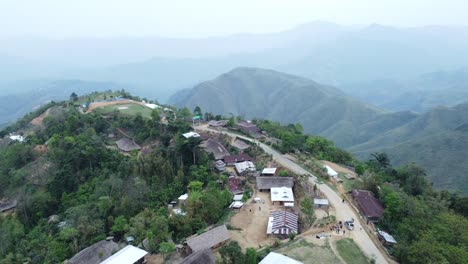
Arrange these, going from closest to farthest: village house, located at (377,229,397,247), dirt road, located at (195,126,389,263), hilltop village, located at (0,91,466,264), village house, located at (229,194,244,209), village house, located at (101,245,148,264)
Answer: village house, located at (101,245,148,264) → dirt road, located at (195,126,389,263) → hilltop village, located at (0,91,466,264) → village house, located at (377,229,397,247) → village house, located at (229,194,244,209)

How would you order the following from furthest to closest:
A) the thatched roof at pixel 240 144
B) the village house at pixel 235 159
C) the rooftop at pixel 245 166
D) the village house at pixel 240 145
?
the thatched roof at pixel 240 144 < the village house at pixel 240 145 < the village house at pixel 235 159 < the rooftop at pixel 245 166

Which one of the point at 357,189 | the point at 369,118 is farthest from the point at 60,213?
the point at 369,118

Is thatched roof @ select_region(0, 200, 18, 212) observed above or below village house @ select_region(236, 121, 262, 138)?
below

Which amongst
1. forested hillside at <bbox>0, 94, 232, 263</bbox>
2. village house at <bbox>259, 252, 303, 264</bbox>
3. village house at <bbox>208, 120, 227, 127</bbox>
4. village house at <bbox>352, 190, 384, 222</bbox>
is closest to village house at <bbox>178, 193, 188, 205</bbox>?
forested hillside at <bbox>0, 94, 232, 263</bbox>

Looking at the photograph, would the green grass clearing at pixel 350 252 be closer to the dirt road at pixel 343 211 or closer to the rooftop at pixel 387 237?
the dirt road at pixel 343 211

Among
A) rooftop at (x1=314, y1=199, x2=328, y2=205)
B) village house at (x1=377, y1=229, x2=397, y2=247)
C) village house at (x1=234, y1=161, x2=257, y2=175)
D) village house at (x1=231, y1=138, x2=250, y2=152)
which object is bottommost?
village house at (x1=377, y1=229, x2=397, y2=247)

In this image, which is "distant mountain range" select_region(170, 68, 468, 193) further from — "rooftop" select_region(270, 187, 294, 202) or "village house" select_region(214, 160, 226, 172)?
"village house" select_region(214, 160, 226, 172)

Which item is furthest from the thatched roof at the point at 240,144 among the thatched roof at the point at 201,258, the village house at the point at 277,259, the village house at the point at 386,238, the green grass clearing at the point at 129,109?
the village house at the point at 277,259
